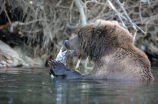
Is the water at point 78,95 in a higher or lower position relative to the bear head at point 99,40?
lower

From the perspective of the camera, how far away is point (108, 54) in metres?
6.11

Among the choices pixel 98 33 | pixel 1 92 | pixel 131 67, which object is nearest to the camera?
pixel 1 92

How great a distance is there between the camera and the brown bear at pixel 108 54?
588 centimetres

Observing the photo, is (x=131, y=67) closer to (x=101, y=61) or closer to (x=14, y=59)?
(x=101, y=61)

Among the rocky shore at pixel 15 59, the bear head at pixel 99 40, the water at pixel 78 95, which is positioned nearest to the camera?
the water at pixel 78 95

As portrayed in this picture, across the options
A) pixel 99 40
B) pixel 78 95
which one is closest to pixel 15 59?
pixel 99 40

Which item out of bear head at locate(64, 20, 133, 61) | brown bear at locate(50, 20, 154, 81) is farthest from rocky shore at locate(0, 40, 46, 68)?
brown bear at locate(50, 20, 154, 81)

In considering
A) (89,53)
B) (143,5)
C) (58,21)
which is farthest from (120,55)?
(143,5)

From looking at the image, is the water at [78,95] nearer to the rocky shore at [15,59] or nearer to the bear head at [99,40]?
the bear head at [99,40]

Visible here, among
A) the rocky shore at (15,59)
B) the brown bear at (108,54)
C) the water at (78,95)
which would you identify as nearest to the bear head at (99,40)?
the brown bear at (108,54)

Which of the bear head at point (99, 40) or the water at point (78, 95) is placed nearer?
the water at point (78, 95)

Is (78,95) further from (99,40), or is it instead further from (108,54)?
(99,40)

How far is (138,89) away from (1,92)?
1864mm

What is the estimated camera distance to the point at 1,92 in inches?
166
